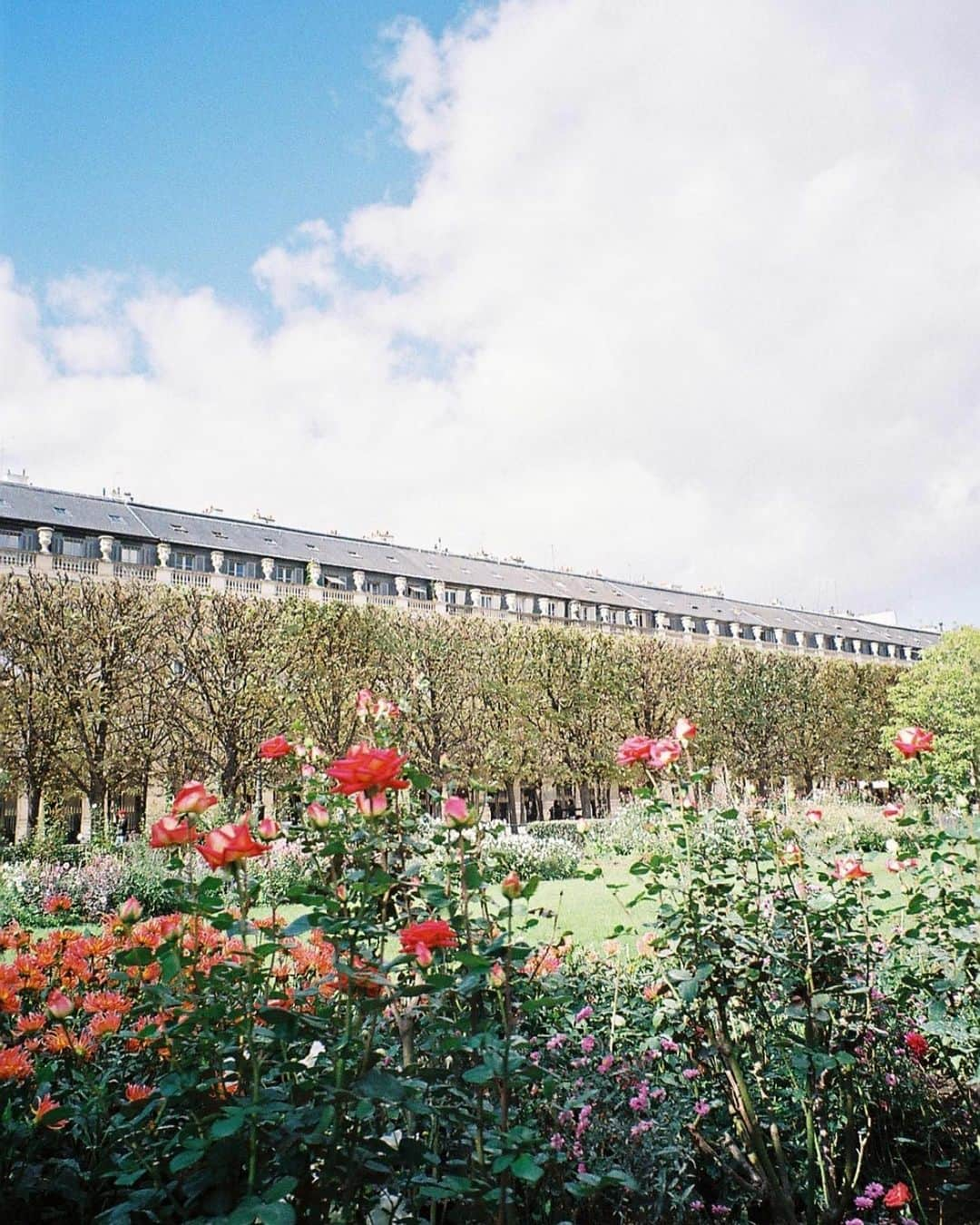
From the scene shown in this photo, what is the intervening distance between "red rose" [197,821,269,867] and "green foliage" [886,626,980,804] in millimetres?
26834

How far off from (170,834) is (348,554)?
131 ft

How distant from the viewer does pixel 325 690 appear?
20.8 meters

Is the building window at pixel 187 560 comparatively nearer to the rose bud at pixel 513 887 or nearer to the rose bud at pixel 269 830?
the rose bud at pixel 269 830

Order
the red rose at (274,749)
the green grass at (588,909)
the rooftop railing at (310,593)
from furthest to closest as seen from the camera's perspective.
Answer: the rooftop railing at (310,593)
the green grass at (588,909)
the red rose at (274,749)

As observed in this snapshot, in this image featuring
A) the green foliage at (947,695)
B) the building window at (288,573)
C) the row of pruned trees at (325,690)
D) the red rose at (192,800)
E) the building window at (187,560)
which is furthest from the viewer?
the building window at (288,573)

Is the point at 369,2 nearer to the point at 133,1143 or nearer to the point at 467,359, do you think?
the point at 467,359

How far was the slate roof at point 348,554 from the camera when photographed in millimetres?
33031

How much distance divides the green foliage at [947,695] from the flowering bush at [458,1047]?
970 inches

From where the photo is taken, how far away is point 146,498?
37719 millimetres

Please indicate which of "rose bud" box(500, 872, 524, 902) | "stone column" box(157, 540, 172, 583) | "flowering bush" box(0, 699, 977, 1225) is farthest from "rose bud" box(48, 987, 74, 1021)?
"stone column" box(157, 540, 172, 583)

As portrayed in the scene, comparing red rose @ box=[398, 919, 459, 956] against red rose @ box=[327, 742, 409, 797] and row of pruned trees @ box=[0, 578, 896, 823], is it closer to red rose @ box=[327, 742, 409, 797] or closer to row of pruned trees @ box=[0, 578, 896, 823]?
red rose @ box=[327, 742, 409, 797]


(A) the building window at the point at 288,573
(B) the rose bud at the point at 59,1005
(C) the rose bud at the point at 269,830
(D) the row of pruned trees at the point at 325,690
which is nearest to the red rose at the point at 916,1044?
(C) the rose bud at the point at 269,830

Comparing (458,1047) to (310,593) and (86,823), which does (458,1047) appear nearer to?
(86,823)

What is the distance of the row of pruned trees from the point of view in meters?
→ 18.3
